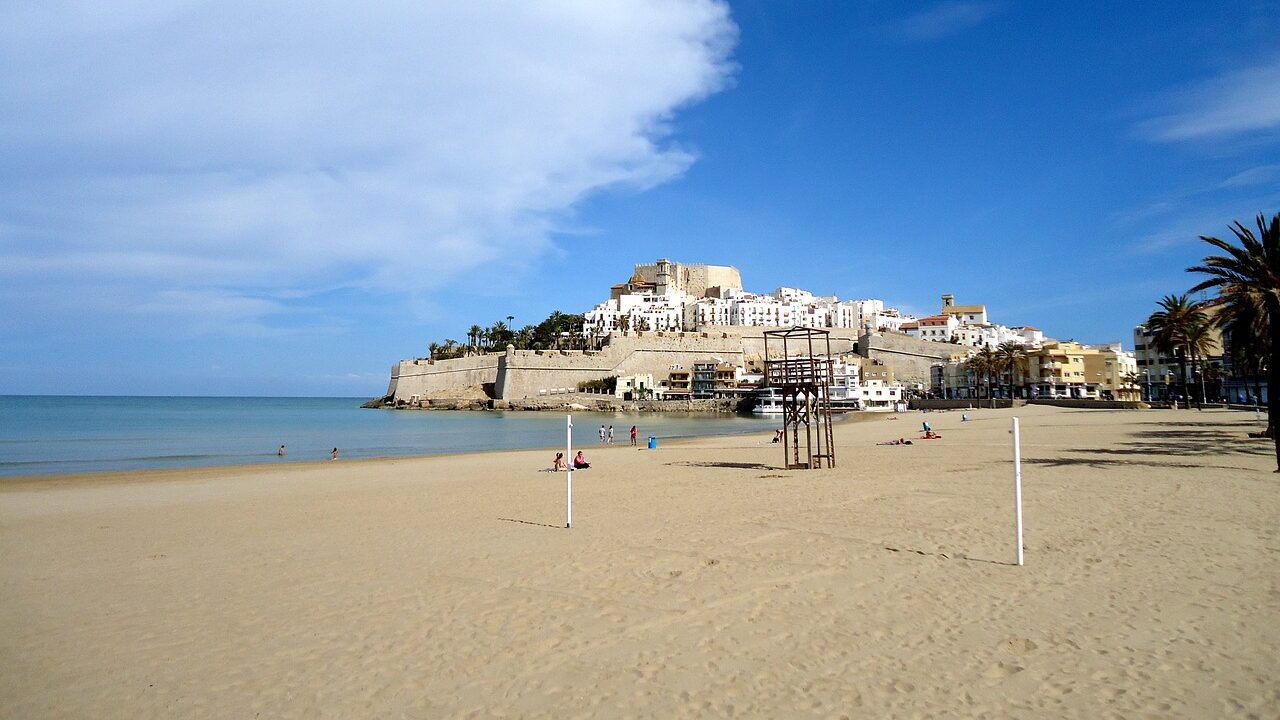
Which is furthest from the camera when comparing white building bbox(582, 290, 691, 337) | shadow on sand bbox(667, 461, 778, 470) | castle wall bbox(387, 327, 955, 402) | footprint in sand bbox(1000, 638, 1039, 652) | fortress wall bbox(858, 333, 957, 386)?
white building bbox(582, 290, 691, 337)

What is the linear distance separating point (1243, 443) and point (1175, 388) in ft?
173

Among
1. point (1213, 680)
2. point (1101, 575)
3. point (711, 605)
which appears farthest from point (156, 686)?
point (1101, 575)

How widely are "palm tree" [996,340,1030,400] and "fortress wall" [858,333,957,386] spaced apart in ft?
68.9

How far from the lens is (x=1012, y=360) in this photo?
66.1 metres

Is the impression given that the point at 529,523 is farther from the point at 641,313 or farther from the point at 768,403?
the point at 641,313

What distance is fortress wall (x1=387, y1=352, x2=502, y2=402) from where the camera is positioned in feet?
309

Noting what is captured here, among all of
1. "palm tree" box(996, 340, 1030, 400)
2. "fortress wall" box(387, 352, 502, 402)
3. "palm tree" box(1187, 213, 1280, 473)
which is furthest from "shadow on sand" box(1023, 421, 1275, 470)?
"fortress wall" box(387, 352, 502, 402)

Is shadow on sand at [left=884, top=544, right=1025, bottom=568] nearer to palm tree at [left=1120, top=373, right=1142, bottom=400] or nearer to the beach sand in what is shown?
the beach sand

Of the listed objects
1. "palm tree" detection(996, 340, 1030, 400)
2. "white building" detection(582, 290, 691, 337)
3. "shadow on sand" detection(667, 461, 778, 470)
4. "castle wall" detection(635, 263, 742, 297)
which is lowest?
"shadow on sand" detection(667, 461, 778, 470)

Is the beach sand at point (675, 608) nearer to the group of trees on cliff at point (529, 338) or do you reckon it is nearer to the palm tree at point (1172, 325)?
the palm tree at point (1172, 325)

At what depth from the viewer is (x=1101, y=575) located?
624 cm

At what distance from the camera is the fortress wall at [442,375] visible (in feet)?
309

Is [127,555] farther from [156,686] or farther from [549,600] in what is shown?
[549,600]

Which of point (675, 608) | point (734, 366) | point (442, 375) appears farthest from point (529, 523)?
point (442, 375)
